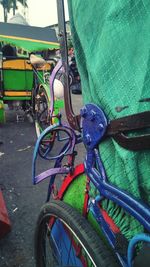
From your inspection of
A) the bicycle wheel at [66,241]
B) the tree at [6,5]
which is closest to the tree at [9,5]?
the tree at [6,5]

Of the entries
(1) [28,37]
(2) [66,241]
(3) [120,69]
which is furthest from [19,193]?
(1) [28,37]

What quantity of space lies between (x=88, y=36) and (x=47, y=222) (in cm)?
106

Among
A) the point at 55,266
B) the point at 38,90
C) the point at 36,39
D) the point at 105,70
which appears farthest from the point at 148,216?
the point at 36,39

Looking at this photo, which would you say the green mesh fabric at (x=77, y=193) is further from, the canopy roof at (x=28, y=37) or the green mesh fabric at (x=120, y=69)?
the canopy roof at (x=28, y=37)

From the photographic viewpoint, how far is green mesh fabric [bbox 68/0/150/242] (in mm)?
1167

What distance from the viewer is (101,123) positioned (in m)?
1.33

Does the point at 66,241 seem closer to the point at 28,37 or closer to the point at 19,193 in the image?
the point at 19,193

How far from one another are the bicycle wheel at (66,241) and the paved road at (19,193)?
0.76 m

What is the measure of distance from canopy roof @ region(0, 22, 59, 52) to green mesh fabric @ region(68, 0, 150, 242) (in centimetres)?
561

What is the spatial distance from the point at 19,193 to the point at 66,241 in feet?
6.92

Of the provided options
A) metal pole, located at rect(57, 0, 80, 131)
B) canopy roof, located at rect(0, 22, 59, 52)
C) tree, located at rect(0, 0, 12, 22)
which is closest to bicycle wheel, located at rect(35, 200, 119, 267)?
metal pole, located at rect(57, 0, 80, 131)

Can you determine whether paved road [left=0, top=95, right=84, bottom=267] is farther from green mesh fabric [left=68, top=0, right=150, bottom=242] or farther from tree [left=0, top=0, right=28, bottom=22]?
tree [left=0, top=0, right=28, bottom=22]

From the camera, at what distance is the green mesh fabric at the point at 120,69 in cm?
117

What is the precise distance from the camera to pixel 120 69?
123 cm
